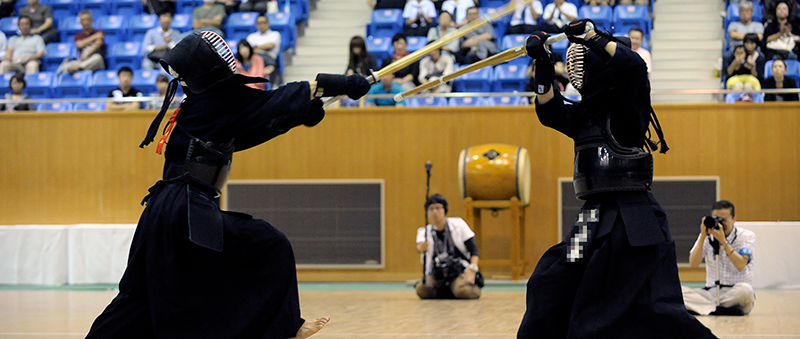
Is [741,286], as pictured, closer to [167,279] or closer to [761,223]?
[761,223]

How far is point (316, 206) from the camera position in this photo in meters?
9.58

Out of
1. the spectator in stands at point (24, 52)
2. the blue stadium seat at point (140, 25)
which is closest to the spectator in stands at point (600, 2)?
the blue stadium seat at point (140, 25)

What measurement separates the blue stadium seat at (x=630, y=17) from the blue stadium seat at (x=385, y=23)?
3118 millimetres

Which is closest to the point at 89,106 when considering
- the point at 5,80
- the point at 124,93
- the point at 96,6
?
the point at 124,93

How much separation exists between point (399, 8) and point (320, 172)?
144 inches

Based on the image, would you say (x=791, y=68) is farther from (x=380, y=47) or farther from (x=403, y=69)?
(x=380, y=47)

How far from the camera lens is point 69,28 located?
496 inches

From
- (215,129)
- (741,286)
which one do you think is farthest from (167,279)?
(741,286)

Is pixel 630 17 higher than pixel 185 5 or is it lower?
lower

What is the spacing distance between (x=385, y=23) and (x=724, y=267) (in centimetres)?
658

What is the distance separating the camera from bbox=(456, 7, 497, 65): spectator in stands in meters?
10.3

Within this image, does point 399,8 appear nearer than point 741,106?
No

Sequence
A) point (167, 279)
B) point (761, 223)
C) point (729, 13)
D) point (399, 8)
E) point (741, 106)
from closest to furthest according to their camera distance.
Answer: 1. point (167, 279)
2. point (761, 223)
3. point (741, 106)
4. point (729, 13)
5. point (399, 8)

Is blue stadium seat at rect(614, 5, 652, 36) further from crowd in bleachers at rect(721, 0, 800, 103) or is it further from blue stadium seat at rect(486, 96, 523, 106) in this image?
blue stadium seat at rect(486, 96, 523, 106)
